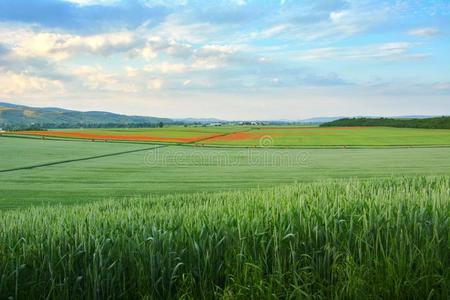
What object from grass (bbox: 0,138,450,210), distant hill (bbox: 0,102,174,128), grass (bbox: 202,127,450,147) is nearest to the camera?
grass (bbox: 0,138,450,210)

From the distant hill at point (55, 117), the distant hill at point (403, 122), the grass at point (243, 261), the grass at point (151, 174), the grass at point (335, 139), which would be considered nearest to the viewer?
the grass at point (243, 261)

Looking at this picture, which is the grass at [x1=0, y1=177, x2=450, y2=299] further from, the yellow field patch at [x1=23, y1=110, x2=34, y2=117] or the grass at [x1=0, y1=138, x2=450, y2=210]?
the yellow field patch at [x1=23, y1=110, x2=34, y2=117]

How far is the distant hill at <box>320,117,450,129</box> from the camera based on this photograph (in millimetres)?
95106

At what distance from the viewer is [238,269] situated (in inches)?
179

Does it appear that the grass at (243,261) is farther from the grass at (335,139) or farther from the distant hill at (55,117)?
the distant hill at (55,117)

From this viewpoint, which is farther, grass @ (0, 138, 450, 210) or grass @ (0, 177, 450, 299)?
grass @ (0, 138, 450, 210)

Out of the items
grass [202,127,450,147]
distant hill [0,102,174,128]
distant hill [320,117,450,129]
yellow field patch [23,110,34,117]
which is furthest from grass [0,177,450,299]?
yellow field patch [23,110,34,117]

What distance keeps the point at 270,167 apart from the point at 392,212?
83.2ft

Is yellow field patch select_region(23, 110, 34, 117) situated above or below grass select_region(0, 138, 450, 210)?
above

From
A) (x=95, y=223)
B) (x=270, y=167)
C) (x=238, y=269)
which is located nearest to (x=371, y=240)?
(x=238, y=269)

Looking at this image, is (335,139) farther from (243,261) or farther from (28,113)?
(28,113)

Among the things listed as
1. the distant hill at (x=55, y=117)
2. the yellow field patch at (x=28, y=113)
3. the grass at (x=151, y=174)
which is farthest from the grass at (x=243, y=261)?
the yellow field patch at (x=28, y=113)

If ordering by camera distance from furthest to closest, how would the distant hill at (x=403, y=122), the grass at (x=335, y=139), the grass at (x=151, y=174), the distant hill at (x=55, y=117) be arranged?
the distant hill at (x=55, y=117), the distant hill at (x=403, y=122), the grass at (x=335, y=139), the grass at (x=151, y=174)

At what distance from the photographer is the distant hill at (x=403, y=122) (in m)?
95.1
